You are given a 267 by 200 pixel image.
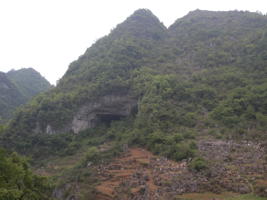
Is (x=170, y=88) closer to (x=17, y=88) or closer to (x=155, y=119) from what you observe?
(x=155, y=119)

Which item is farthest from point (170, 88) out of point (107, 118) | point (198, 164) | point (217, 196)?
point (217, 196)

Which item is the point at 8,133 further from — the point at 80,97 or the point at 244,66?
the point at 244,66

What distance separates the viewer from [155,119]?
22.3 meters

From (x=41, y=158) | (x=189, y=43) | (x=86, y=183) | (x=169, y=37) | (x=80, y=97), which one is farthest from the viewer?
(x=169, y=37)

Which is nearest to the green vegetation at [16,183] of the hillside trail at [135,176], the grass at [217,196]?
the hillside trail at [135,176]

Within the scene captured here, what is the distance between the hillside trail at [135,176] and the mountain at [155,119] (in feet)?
0.18

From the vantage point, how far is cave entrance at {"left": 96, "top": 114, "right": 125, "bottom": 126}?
1166 inches

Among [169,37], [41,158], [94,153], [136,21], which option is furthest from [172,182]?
[136,21]

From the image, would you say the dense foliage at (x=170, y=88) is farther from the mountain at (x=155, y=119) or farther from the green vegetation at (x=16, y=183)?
the green vegetation at (x=16, y=183)

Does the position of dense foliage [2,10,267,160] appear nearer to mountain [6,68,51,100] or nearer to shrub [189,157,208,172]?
shrub [189,157,208,172]

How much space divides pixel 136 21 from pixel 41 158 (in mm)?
30830

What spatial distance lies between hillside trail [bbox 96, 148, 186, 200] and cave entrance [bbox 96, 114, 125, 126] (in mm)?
11073

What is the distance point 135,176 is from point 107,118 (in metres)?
15.6

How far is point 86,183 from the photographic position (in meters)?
→ 14.9
